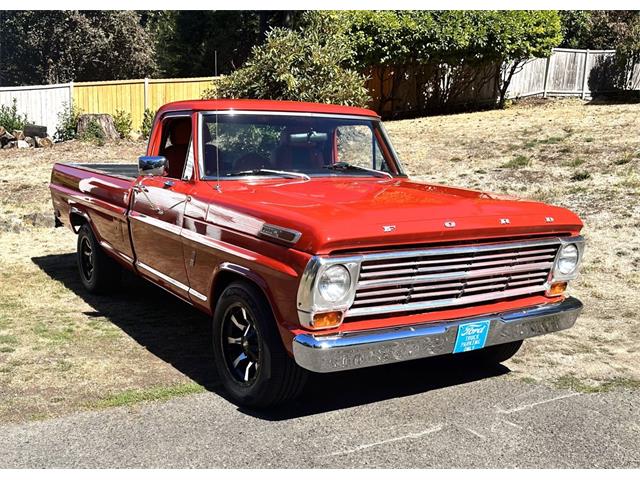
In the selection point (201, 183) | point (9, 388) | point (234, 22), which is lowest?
point (9, 388)

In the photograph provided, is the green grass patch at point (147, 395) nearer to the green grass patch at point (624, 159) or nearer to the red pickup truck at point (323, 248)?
the red pickup truck at point (323, 248)

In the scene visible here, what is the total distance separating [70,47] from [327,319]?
3028 cm

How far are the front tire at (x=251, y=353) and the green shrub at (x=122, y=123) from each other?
16400 millimetres

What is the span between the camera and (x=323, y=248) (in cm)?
408

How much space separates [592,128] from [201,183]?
13.0 metres

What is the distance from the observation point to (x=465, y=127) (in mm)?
18797

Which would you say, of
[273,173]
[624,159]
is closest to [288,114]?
[273,173]

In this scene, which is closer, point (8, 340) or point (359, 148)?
point (8, 340)

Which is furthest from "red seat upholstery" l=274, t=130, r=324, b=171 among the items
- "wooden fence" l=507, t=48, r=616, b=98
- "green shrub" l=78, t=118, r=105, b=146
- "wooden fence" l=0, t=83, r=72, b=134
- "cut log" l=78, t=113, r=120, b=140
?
"wooden fence" l=507, t=48, r=616, b=98

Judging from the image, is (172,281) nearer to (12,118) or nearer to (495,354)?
(495,354)

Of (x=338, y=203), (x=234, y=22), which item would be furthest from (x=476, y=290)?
(x=234, y=22)

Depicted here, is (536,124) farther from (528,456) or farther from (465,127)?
(528,456)

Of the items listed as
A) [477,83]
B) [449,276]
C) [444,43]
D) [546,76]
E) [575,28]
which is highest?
[575,28]

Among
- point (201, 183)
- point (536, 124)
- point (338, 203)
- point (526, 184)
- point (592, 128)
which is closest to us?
point (338, 203)
